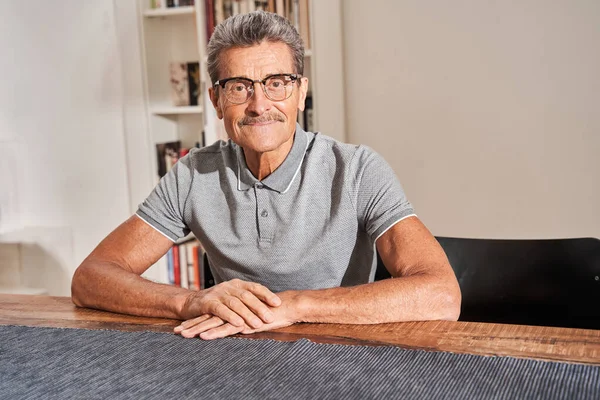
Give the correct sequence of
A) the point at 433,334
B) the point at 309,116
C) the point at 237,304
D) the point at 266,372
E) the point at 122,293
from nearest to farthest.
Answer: the point at 266,372 → the point at 433,334 → the point at 237,304 → the point at 122,293 → the point at 309,116

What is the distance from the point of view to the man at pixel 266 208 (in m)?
1.56

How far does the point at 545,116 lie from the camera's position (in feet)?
9.32

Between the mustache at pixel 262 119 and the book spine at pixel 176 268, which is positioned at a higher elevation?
the mustache at pixel 262 119

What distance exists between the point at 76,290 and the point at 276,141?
579mm

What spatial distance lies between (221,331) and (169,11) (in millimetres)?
2413

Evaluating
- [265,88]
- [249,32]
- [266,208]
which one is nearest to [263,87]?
[265,88]

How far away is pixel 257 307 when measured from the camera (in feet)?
4.28

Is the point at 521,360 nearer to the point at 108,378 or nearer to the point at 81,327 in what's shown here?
the point at 108,378

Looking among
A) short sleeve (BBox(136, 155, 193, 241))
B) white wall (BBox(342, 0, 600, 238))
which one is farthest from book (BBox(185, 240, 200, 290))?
short sleeve (BBox(136, 155, 193, 241))

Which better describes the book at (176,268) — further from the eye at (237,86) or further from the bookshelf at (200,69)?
the eye at (237,86)

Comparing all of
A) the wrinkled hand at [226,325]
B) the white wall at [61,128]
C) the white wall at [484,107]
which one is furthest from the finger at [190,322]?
the white wall at [61,128]

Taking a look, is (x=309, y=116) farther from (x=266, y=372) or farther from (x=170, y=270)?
(x=266, y=372)

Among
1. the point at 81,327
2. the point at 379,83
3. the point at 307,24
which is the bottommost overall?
the point at 81,327

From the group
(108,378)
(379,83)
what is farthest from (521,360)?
(379,83)
